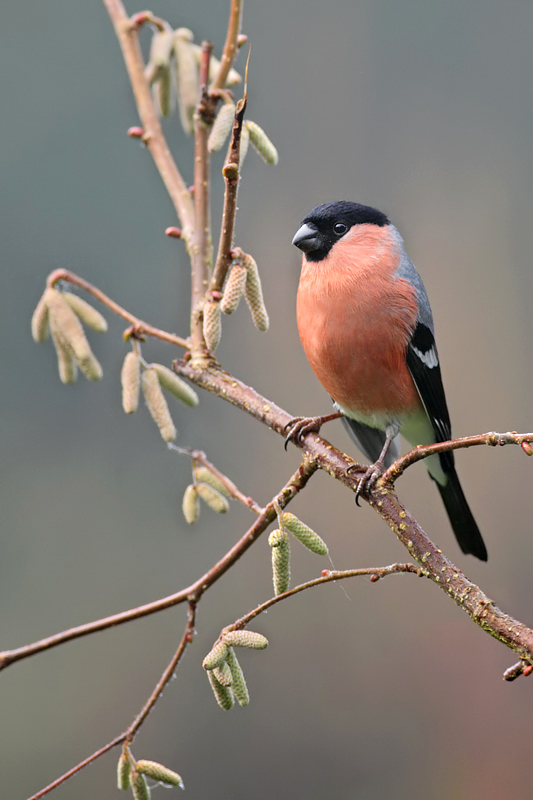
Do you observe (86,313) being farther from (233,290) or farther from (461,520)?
(461,520)

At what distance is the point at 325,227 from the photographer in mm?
1267

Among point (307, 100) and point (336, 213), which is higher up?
point (307, 100)

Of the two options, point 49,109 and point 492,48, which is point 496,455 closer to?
point 492,48

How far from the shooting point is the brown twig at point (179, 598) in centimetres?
73

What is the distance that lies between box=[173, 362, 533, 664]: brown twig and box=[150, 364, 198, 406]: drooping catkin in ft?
0.07

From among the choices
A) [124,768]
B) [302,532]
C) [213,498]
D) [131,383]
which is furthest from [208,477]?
[124,768]

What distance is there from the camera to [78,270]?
76.9 inches

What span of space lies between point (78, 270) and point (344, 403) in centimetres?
98

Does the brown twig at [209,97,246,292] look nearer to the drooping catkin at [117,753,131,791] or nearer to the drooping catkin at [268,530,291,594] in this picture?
the drooping catkin at [268,530,291,594]

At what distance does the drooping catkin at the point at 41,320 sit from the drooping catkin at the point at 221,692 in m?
0.52

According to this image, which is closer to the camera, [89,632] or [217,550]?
[89,632]

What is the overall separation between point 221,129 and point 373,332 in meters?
0.40

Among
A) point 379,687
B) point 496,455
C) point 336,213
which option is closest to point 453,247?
point 496,455

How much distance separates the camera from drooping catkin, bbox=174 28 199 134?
44.0 inches
